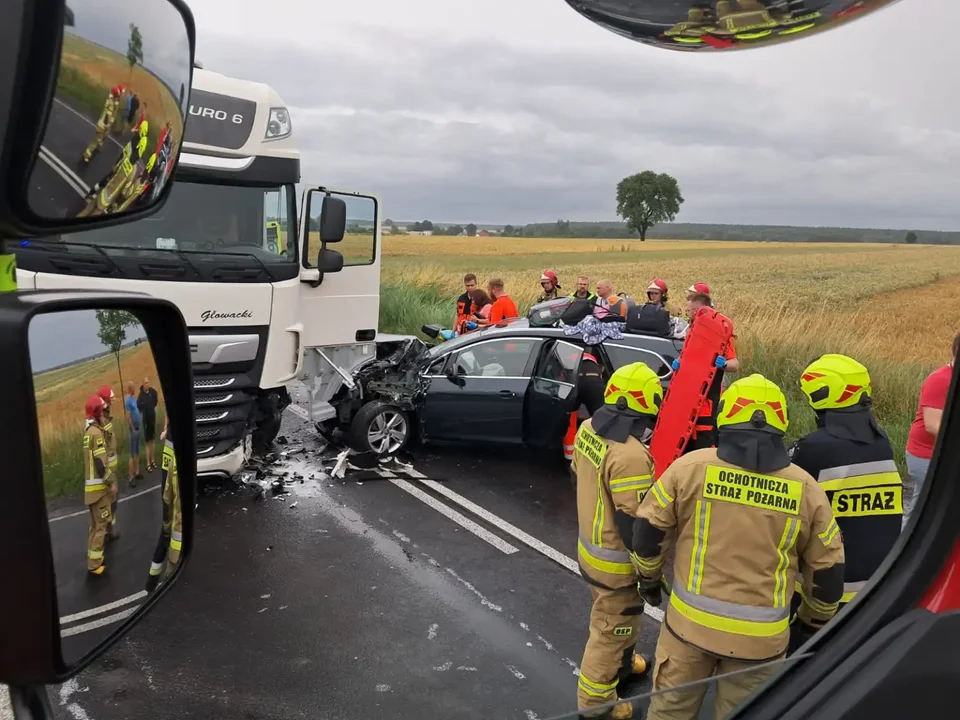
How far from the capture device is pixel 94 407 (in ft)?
3.36

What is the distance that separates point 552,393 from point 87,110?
21.8ft

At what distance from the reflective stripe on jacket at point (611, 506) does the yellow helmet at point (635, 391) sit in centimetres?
18

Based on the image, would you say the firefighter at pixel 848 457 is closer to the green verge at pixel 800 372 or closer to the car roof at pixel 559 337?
the green verge at pixel 800 372

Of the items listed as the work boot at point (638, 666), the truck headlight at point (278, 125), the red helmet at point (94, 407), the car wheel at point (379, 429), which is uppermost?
the truck headlight at point (278, 125)

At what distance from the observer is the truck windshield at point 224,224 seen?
5.71m

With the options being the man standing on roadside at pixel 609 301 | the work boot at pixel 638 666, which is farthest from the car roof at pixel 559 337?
the work boot at pixel 638 666

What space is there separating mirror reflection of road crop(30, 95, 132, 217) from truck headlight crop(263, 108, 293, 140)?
592cm

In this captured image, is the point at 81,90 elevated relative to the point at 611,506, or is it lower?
elevated

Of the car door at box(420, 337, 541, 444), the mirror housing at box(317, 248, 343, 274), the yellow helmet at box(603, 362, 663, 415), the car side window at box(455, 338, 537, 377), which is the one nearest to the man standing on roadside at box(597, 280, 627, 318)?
the car side window at box(455, 338, 537, 377)

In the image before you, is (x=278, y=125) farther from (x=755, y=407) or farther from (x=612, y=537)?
(x=755, y=407)

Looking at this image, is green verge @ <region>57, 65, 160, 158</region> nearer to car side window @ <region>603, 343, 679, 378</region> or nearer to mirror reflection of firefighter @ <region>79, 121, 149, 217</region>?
mirror reflection of firefighter @ <region>79, 121, 149, 217</region>

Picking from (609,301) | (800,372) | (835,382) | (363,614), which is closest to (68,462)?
(835,382)

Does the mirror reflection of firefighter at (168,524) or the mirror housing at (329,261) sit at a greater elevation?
the mirror housing at (329,261)

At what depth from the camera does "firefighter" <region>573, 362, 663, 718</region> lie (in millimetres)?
3512
